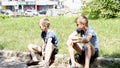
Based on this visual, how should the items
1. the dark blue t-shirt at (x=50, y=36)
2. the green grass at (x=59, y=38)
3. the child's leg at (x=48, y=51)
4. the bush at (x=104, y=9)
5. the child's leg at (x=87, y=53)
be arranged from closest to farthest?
the child's leg at (x=87, y=53) → the child's leg at (x=48, y=51) → the dark blue t-shirt at (x=50, y=36) → the green grass at (x=59, y=38) → the bush at (x=104, y=9)

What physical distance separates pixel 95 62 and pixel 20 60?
194 centimetres

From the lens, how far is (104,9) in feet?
52.8

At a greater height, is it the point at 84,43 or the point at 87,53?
the point at 84,43

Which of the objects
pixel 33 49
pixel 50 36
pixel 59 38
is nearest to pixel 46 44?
pixel 50 36

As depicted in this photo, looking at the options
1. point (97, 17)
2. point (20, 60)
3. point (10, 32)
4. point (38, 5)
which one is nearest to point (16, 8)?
point (38, 5)

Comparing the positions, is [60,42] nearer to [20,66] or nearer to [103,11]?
[20,66]

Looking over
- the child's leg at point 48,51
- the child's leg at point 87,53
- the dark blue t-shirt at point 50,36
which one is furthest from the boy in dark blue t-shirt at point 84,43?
the dark blue t-shirt at point 50,36

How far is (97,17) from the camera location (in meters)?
16.2

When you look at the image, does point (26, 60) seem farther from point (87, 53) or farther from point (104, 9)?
point (104, 9)

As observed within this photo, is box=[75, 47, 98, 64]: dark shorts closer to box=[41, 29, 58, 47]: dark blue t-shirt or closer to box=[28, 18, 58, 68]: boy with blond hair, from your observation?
box=[28, 18, 58, 68]: boy with blond hair

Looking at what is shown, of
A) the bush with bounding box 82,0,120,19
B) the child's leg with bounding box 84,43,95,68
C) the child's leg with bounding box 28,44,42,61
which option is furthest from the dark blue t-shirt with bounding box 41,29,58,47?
the bush with bounding box 82,0,120,19

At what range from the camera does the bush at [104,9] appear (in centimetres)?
1582

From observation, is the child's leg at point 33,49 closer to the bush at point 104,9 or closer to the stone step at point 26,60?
the stone step at point 26,60

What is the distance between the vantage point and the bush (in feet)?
51.9
